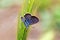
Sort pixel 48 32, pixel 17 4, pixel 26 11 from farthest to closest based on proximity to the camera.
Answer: pixel 17 4 < pixel 48 32 < pixel 26 11

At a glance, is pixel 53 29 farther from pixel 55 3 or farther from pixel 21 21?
pixel 21 21

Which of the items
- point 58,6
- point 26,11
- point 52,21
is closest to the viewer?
point 26,11

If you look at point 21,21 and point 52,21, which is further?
point 52,21

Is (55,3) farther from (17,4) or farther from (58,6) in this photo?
(17,4)

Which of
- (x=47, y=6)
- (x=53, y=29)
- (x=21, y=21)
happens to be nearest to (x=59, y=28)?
(x=53, y=29)

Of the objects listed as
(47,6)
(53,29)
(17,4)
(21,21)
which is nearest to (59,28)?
(53,29)

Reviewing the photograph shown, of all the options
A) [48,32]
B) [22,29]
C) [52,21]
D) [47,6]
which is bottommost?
[22,29]

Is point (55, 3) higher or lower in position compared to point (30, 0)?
higher
